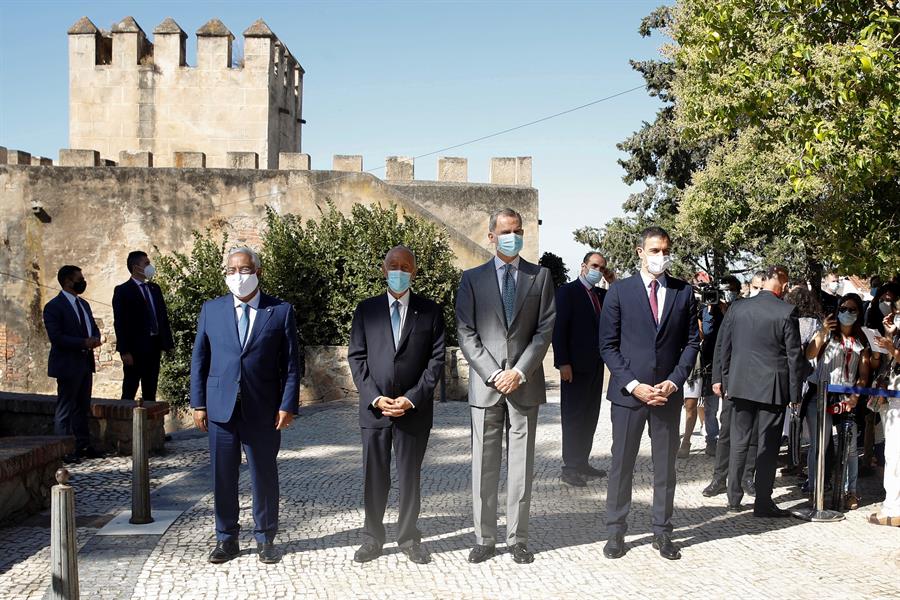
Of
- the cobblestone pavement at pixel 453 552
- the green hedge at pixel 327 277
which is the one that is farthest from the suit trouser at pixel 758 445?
the green hedge at pixel 327 277

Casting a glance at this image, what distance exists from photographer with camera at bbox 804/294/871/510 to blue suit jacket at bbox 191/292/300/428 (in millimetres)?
4223

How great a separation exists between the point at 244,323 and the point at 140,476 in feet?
4.80

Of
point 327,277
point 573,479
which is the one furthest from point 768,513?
point 327,277

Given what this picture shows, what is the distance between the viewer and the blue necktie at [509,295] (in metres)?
5.63

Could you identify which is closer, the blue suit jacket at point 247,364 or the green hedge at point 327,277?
the blue suit jacket at point 247,364

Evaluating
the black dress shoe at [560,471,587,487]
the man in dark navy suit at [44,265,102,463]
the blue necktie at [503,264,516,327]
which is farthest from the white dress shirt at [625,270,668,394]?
the man in dark navy suit at [44,265,102,463]

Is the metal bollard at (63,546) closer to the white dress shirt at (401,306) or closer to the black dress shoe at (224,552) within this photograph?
the black dress shoe at (224,552)

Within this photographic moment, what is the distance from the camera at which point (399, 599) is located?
477 centimetres

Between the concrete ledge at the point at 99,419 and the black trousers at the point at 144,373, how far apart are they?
345mm

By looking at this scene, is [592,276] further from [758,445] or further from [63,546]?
[63,546]

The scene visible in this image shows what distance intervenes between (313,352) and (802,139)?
25.3ft

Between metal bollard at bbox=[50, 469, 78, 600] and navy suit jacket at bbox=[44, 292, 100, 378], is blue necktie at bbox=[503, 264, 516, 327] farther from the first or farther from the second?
navy suit jacket at bbox=[44, 292, 100, 378]

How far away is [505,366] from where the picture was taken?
5.59 metres

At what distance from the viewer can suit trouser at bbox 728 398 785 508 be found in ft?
21.8
